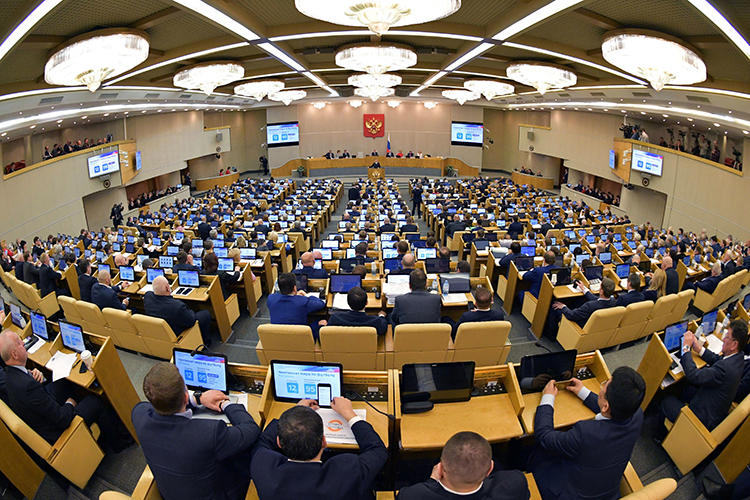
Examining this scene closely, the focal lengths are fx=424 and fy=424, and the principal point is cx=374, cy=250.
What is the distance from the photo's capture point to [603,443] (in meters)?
2.62

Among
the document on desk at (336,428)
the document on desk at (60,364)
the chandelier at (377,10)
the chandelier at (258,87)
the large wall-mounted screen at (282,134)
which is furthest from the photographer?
the large wall-mounted screen at (282,134)

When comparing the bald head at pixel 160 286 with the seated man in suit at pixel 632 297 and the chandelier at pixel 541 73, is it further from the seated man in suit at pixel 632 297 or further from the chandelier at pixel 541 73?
the chandelier at pixel 541 73

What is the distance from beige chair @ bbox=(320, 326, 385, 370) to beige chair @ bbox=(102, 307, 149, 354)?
2758 millimetres

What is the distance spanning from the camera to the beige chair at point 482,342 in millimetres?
4602

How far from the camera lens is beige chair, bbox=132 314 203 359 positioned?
5.36m

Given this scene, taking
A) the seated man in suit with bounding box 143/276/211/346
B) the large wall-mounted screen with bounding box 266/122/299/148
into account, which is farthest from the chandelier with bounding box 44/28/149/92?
the large wall-mounted screen with bounding box 266/122/299/148

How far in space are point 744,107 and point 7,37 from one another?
12.4 m

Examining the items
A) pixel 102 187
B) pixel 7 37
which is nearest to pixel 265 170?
pixel 102 187

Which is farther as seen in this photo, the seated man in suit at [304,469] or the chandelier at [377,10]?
the chandelier at [377,10]

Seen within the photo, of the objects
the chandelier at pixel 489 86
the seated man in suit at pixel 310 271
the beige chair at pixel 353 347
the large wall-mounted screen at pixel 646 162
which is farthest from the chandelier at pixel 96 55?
the large wall-mounted screen at pixel 646 162

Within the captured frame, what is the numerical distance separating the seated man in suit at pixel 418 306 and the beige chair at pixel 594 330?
2070 mm

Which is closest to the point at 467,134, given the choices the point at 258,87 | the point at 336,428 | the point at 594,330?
the point at 258,87

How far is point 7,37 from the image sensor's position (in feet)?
14.5

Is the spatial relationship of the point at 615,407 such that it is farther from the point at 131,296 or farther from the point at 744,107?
the point at 744,107
